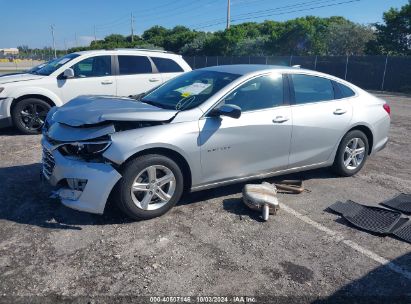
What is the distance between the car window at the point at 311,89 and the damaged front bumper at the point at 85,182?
2.60 metres

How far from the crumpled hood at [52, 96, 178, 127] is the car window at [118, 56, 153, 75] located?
13.4 ft

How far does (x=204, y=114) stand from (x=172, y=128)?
1.39 feet

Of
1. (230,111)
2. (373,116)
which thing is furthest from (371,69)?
(230,111)

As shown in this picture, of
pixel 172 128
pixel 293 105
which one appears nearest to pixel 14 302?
pixel 172 128

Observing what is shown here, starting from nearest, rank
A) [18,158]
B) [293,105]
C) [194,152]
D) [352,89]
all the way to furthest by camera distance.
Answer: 1. [194,152]
2. [293,105]
3. [352,89]
4. [18,158]

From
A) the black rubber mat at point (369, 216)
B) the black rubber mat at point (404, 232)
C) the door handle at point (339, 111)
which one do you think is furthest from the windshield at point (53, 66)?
the black rubber mat at point (404, 232)

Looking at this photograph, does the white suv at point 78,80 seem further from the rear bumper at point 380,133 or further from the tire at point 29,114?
the rear bumper at point 380,133

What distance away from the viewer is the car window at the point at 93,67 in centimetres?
818

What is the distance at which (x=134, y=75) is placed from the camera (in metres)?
8.57

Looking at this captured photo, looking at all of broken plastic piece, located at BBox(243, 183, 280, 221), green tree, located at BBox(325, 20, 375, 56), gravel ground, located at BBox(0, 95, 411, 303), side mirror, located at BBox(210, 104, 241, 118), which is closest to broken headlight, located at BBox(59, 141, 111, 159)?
gravel ground, located at BBox(0, 95, 411, 303)

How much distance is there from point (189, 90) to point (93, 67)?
14.1 feet

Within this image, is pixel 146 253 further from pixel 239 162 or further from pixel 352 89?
pixel 352 89

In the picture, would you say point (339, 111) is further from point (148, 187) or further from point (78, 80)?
point (78, 80)

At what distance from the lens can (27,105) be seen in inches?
302
